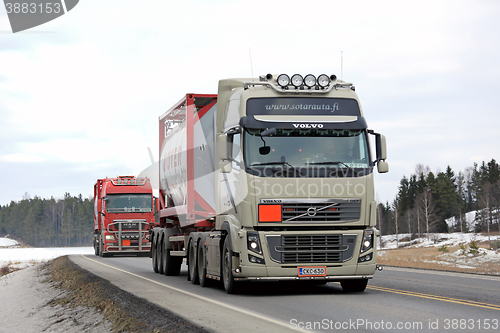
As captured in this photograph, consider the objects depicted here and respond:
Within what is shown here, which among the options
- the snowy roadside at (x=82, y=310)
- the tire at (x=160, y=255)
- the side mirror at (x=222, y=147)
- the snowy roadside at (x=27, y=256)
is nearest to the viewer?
the snowy roadside at (x=82, y=310)

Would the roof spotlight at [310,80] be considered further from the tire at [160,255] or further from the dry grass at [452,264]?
the tire at [160,255]

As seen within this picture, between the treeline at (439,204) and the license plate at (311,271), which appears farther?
the treeline at (439,204)

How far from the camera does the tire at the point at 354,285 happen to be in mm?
14086

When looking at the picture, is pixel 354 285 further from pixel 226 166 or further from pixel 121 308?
pixel 121 308

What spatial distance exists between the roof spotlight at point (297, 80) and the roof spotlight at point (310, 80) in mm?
96

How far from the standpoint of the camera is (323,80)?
1414 centimetres

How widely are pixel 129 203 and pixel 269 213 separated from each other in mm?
21401

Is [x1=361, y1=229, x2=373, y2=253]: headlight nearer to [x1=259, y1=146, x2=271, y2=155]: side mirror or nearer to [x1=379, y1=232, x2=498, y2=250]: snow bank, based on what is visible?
[x1=259, y1=146, x2=271, y2=155]: side mirror

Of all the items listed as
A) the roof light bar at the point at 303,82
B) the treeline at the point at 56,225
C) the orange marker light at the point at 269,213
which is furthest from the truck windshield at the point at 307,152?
the treeline at the point at 56,225

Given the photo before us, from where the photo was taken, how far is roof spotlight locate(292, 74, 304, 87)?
14.0 metres

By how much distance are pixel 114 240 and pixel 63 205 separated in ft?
534

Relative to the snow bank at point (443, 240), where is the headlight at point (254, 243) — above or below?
above

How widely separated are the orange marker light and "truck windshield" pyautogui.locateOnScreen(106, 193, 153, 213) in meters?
20.4

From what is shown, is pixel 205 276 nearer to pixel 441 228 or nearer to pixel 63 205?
pixel 441 228
